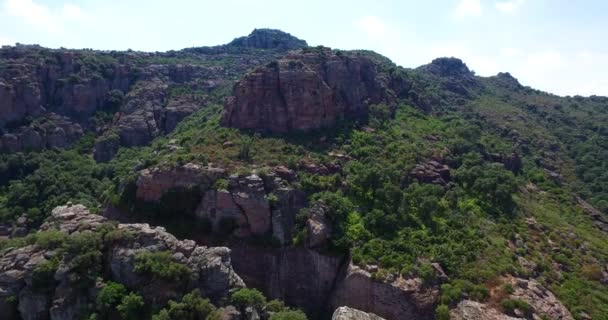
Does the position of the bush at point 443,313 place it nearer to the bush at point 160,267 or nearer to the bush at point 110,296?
the bush at point 160,267

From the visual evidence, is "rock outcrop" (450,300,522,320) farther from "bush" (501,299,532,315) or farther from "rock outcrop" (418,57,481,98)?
"rock outcrop" (418,57,481,98)

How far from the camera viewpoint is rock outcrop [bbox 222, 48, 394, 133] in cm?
7269

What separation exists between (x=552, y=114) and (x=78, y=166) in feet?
341

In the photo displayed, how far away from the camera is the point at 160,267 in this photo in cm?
4325

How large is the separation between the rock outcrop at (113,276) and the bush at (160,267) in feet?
1.63

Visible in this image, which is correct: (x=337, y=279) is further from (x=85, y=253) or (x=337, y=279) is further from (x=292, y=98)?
(x=292, y=98)

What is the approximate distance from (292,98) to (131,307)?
4071cm

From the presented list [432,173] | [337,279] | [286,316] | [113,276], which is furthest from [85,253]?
[432,173]

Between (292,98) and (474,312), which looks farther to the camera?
(292,98)

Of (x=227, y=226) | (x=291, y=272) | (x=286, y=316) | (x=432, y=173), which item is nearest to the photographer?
(x=286, y=316)

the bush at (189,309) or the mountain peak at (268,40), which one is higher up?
the mountain peak at (268,40)

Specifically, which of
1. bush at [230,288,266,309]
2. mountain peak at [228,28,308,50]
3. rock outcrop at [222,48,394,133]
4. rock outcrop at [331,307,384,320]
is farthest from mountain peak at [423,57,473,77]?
bush at [230,288,266,309]

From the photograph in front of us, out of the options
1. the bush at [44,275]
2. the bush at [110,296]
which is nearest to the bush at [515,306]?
the bush at [110,296]

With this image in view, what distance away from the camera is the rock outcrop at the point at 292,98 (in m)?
72.7
